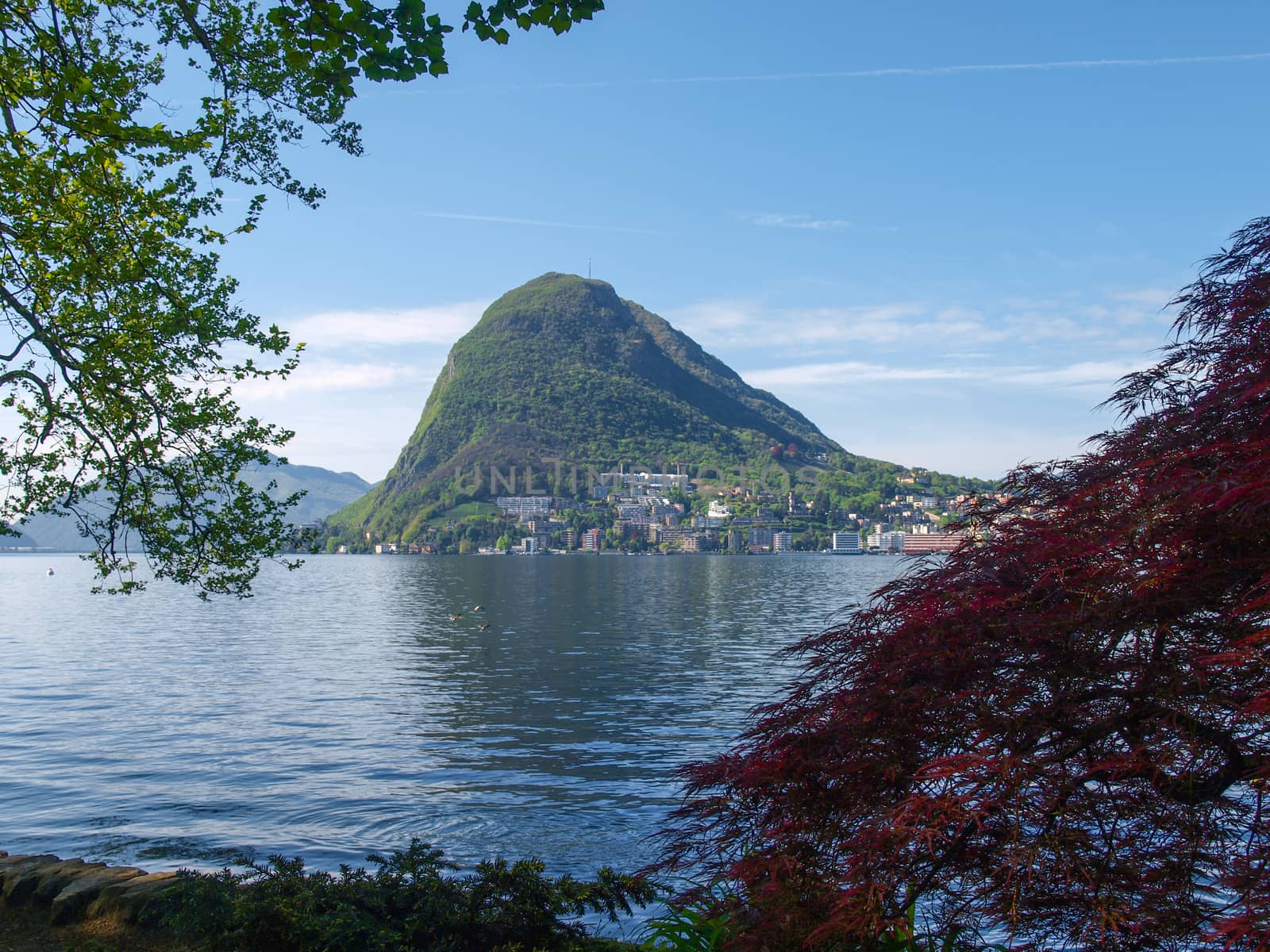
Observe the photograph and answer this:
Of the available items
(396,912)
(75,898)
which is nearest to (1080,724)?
(396,912)

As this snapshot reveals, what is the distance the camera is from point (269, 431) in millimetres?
12555

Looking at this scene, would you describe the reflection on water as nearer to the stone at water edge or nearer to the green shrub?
the stone at water edge

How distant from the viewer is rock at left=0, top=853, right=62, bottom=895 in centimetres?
912

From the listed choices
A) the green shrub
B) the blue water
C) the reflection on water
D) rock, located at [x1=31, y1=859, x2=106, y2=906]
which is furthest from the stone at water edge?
the reflection on water

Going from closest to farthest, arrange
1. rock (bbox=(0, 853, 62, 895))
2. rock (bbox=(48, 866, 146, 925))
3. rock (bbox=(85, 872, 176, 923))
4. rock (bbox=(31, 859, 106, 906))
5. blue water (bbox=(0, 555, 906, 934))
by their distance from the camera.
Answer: rock (bbox=(85, 872, 176, 923)), rock (bbox=(48, 866, 146, 925)), rock (bbox=(31, 859, 106, 906)), rock (bbox=(0, 853, 62, 895)), blue water (bbox=(0, 555, 906, 934))

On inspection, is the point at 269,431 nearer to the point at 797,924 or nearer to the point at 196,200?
the point at 196,200

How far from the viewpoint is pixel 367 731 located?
23672 mm

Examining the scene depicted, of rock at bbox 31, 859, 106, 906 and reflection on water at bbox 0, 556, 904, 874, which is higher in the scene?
rock at bbox 31, 859, 106, 906

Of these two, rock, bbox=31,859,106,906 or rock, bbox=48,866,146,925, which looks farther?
rock, bbox=31,859,106,906

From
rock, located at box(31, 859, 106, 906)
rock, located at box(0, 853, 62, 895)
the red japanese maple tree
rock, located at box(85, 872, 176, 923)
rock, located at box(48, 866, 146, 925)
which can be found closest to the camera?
the red japanese maple tree

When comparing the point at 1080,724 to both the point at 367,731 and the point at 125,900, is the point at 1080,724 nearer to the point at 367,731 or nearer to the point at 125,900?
the point at 125,900

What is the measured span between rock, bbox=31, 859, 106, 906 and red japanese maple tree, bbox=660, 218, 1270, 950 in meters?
7.22

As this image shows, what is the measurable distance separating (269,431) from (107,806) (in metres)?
9.45

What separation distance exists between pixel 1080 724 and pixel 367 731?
21795mm
